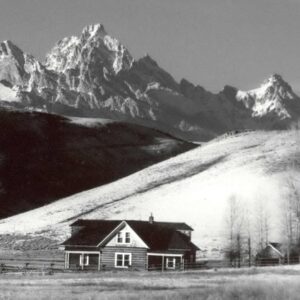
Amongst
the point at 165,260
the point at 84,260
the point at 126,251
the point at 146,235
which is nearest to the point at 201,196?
the point at 146,235

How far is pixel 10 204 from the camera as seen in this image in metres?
195

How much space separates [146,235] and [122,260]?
3.71 meters

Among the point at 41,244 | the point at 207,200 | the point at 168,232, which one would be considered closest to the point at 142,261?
the point at 168,232

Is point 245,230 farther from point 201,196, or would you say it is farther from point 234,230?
point 201,196

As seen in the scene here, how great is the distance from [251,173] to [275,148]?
102 ft

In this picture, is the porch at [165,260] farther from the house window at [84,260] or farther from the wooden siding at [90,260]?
the house window at [84,260]

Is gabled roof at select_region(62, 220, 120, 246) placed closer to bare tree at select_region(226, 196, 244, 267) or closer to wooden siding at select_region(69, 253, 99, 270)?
wooden siding at select_region(69, 253, 99, 270)

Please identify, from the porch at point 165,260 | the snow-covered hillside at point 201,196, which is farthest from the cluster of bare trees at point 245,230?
the porch at point 165,260

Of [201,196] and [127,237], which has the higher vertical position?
[201,196]

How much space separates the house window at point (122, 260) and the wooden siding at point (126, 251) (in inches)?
13.1

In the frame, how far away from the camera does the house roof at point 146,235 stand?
84688 mm

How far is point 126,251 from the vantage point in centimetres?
8462

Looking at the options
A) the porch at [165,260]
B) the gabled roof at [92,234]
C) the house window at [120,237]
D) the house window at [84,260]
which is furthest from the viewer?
the gabled roof at [92,234]

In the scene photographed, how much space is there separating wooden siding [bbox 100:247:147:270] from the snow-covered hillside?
22917 millimetres
